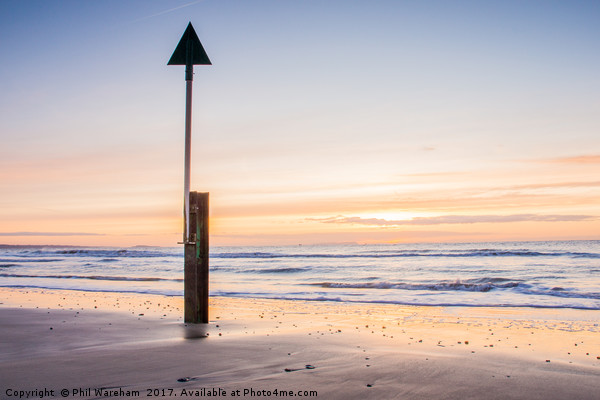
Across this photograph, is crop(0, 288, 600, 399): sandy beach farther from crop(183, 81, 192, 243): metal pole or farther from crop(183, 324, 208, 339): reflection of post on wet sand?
crop(183, 81, 192, 243): metal pole

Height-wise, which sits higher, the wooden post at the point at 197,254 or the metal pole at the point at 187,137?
the metal pole at the point at 187,137

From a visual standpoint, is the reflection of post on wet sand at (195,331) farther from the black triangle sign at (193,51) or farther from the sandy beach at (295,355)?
the black triangle sign at (193,51)

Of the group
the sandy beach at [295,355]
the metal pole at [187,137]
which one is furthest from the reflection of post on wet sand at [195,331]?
the metal pole at [187,137]

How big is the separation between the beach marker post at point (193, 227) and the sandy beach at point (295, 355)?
1.40 feet

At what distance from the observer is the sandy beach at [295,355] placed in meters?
4.45

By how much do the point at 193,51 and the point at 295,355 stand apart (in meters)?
5.32

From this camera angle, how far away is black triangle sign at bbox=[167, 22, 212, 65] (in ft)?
27.0

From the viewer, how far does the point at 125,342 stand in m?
6.90

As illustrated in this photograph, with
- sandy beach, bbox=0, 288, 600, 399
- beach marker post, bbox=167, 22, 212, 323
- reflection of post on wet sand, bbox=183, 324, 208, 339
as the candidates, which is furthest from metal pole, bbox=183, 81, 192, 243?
sandy beach, bbox=0, 288, 600, 399

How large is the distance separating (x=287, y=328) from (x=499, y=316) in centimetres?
572

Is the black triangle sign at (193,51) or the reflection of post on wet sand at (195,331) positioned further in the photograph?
the black triangle sign at (193,51)

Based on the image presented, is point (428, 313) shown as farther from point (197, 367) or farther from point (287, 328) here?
point (197, 367)

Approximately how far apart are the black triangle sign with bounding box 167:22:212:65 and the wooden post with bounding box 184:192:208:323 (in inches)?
90.0

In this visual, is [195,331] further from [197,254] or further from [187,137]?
[187,137]
